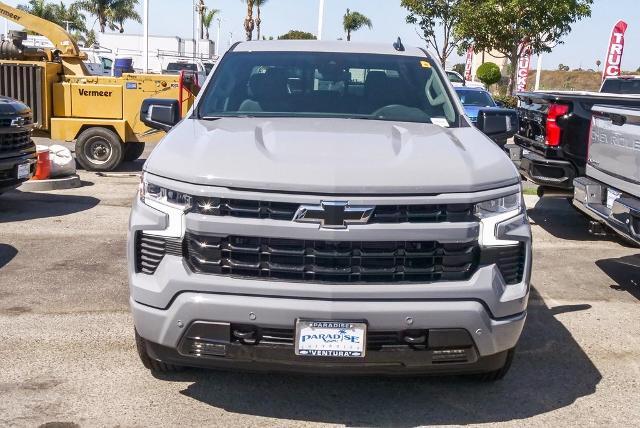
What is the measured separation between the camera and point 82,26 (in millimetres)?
72000

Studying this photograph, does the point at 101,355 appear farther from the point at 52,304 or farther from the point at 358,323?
the point at 358,323

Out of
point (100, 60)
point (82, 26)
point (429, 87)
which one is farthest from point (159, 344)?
point (82, 26)

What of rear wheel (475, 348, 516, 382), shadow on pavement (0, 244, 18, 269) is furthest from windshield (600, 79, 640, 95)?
rear wheel (475, 348, 516, 382)

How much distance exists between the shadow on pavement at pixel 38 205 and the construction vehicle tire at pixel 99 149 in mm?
2321

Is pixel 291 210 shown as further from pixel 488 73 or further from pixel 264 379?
pixel 488 73

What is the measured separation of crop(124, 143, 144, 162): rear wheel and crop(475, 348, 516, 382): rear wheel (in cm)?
1024

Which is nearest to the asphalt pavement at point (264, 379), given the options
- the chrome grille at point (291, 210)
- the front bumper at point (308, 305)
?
the front bumper at point (308, 305)

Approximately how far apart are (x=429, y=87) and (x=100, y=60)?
35.8 meters

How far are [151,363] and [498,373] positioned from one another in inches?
77.1

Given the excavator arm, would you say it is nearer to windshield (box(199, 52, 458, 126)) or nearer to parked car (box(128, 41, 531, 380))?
windshield (box(199, 52, 458, 126))

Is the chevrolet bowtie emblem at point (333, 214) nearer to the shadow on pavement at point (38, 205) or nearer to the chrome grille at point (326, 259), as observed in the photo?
the chrome grille at point (326, 259)

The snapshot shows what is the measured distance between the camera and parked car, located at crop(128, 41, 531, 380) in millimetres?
3674

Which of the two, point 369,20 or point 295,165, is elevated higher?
point 369,20

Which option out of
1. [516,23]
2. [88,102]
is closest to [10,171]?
[88,102]
